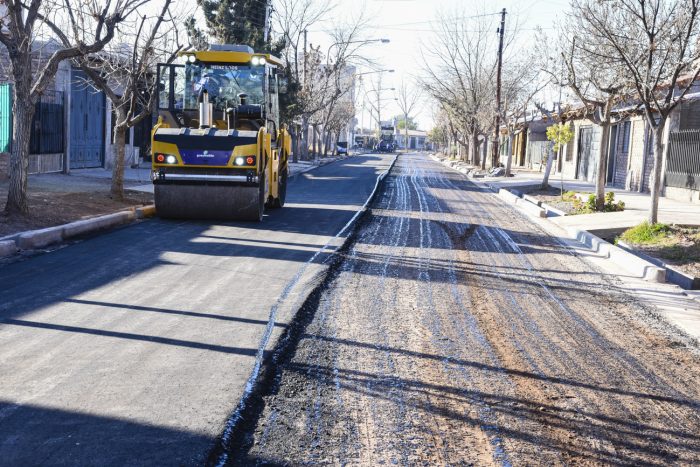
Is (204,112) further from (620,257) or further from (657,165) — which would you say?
(657,165)

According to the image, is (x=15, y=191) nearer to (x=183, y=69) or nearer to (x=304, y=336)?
(x=183, y=69)

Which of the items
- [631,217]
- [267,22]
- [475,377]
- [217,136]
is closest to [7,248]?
[217,136]

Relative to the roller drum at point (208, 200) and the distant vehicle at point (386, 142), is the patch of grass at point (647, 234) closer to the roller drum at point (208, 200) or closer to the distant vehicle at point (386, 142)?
the roller drum at point (208, 200)

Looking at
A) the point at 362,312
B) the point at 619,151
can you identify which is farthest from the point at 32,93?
the point at 619,151

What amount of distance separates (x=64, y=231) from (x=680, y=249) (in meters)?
9.87

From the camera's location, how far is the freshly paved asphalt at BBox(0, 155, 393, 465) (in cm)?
426

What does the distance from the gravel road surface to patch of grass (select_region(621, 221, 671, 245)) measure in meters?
3.50

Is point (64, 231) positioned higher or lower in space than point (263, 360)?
higher

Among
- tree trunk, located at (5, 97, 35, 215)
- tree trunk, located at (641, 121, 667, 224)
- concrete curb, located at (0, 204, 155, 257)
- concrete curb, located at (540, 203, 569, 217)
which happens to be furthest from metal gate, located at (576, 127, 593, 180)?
tree trunk, located at (5, 97, 35, 215)

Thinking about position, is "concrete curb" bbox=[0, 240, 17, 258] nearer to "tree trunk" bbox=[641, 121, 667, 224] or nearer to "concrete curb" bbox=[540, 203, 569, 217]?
"tree trunk" bbox=[641, 121, 667, 224]

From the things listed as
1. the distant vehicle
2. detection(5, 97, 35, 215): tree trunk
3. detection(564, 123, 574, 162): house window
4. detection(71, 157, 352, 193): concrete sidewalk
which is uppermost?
the distant vehicle

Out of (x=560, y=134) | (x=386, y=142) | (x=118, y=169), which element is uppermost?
(x=386, y=142)

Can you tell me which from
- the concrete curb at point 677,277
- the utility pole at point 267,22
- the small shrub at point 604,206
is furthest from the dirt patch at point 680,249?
the utility pole at point 267,22

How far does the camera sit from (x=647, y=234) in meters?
13.8
